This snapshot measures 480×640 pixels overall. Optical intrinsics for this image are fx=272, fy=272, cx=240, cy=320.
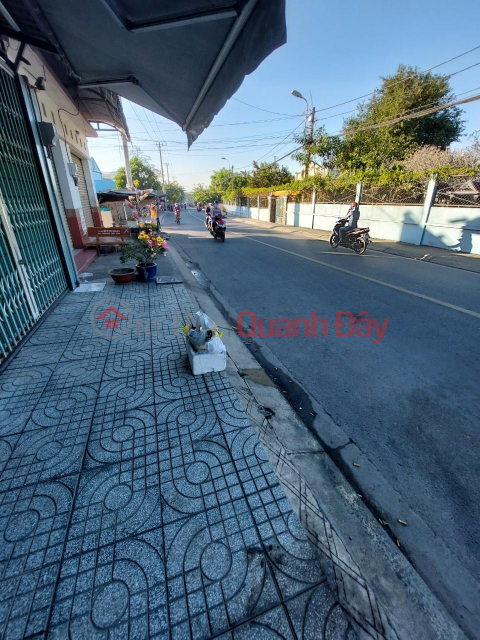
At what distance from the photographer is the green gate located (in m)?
3.09

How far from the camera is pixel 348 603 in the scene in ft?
3.99

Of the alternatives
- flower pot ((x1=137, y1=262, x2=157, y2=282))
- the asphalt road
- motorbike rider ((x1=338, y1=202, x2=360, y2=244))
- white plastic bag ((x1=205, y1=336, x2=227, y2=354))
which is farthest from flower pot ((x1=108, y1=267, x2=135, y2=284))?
motorbike rider ((x1=338, y1=202, x2=360, y2=244))

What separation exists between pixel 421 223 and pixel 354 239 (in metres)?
2.99

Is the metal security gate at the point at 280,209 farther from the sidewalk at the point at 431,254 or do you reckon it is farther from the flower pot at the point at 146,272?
the flower pot at the point at 146,272

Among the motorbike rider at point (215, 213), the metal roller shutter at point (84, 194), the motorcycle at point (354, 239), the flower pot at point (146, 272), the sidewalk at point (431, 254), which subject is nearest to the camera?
the flower pot at point (146, 272)

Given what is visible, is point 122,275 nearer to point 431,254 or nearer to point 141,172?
point 431,254

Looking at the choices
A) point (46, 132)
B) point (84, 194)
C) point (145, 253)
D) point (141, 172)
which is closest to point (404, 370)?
point (145, 253)

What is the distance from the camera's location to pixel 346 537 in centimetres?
149

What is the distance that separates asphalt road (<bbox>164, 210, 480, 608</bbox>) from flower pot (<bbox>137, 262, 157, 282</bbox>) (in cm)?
136

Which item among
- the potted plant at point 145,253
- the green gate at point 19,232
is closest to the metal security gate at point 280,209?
the potted plant at point 145,253

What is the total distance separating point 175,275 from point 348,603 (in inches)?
233

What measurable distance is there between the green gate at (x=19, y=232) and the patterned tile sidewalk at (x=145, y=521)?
1089 millimetres

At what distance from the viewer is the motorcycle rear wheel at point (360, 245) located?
9214mm

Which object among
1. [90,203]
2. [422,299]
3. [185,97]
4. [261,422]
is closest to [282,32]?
[185,97]
